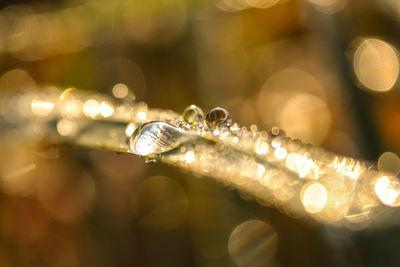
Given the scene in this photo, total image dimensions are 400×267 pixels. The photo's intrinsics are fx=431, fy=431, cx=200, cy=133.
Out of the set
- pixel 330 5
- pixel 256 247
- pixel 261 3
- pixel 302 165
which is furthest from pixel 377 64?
pixel 302 165

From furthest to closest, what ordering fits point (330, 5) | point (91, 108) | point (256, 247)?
point (256, 247) < point (330, 5) < point (91, 108)

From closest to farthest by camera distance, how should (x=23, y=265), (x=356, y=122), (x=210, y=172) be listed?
(x=210, y=172)
(x=356, y=122)
(x=23, y=265)

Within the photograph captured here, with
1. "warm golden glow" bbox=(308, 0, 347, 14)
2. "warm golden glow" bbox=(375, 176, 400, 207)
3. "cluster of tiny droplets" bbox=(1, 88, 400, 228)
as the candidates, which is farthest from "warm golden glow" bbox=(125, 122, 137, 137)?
"warm golden glow" bbox=(308, 0, 347, 14)

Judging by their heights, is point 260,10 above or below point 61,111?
above

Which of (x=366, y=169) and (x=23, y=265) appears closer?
(x=366, y=169)

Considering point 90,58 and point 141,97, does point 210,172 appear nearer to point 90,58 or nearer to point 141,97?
point 141,97

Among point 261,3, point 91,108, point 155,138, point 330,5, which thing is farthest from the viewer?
point 261,3

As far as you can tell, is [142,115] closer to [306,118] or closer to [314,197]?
[314,197]

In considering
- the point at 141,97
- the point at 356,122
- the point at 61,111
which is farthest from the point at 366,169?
the point at 141,97
